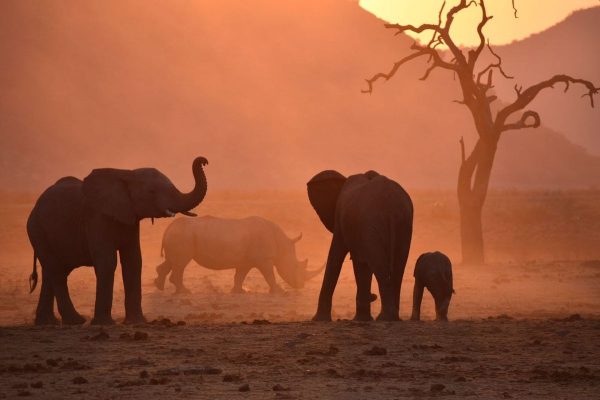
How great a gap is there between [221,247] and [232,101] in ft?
300

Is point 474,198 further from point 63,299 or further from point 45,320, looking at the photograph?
point 63,299

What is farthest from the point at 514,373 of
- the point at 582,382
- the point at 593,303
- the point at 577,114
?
the point at 577,114

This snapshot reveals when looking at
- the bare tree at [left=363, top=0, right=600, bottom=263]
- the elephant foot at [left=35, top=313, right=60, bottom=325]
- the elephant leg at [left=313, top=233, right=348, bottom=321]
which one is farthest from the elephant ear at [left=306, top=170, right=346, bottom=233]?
the bare tree at [left=363, top=0, right=600, bottom=263]

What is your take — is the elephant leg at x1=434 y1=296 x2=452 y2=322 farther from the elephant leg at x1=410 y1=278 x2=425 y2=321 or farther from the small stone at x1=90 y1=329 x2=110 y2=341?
the small stone at x1=90 y1=329 x2=110 y2=341

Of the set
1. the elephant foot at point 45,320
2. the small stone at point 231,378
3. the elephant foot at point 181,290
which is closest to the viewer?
the small stone at point 231,378

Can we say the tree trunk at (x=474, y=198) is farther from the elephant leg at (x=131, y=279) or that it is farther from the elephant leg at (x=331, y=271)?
the elephant leg at (x=131, y=279)

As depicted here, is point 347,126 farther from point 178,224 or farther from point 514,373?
point 514,373

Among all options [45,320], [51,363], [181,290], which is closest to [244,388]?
[51,363]

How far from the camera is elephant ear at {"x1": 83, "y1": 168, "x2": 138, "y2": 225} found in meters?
16.0

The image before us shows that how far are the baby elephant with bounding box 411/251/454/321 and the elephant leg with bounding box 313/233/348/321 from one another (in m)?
1.36

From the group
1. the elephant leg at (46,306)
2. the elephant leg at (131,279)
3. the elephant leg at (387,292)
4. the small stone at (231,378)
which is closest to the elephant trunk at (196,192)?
the elephant leg at (131,279)

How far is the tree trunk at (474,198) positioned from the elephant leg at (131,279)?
17153mm

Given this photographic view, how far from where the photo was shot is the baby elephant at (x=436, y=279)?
1716 cm

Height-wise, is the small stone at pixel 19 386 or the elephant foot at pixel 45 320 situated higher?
the elephant foot at pixel 45 320
